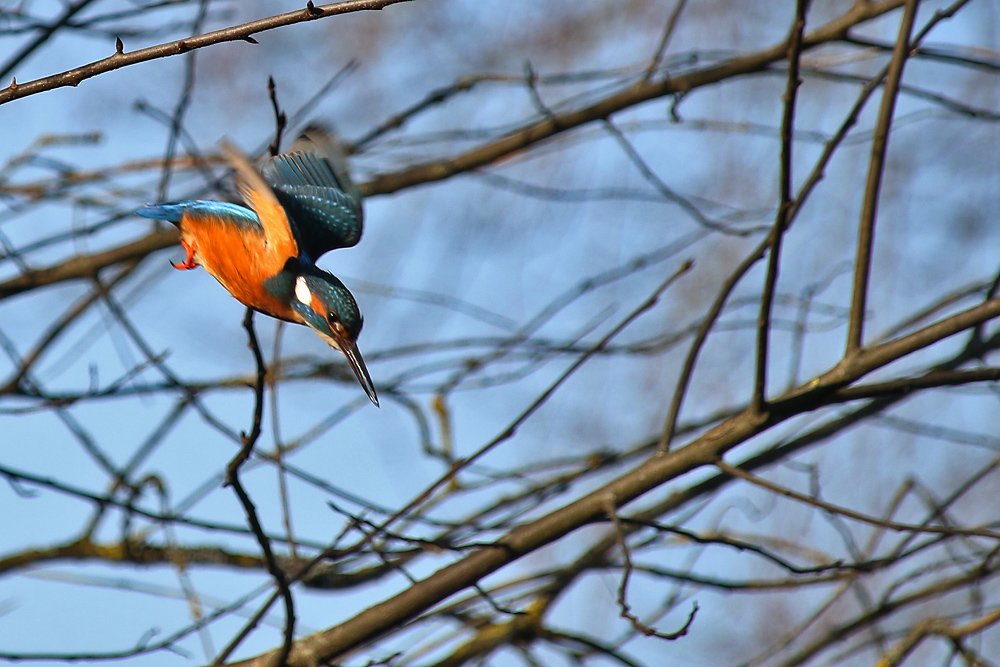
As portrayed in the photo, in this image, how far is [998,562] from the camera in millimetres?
2668

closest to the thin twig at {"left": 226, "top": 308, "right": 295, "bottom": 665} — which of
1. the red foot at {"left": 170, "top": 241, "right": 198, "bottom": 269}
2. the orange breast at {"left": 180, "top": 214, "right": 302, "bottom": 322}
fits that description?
the orange breast at {"left": 180, "top": 214, "right": 302, "bottom": 322}

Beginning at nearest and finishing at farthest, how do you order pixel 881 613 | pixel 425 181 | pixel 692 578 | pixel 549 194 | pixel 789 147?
pixel 789 147, pixel 692 578, pixel 881 613, pixel 425 181, pixel 549 194

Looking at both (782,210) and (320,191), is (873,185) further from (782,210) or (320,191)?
(320,191)

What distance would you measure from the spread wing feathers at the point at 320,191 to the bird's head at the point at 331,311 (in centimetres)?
18

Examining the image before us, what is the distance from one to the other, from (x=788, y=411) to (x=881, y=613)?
3.55 feet

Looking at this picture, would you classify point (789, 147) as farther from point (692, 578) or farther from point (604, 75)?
point (604, 75)

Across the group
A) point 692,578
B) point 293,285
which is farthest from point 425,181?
point 692,578

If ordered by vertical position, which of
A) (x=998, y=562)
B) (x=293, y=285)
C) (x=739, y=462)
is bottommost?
(x=998, y=562)

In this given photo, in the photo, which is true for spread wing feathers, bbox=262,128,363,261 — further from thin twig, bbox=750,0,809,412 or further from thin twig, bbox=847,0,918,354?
thin twig, bbox=847,0,918,354

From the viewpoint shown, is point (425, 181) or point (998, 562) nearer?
point (998, 562)

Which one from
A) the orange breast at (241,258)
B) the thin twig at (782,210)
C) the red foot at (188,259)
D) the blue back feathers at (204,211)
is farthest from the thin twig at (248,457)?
the thin twig at (782,210)

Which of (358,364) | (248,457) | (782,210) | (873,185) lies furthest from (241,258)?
(873,185)

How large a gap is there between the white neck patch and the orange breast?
3cm

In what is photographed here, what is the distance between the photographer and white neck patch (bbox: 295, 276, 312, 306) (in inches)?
73.7
